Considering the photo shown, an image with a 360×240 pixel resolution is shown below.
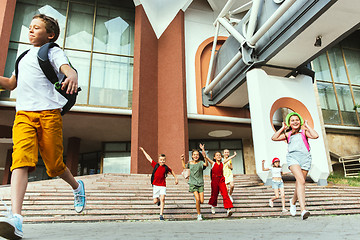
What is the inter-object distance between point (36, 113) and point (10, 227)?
0.98 metres

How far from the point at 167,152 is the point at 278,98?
567 cm

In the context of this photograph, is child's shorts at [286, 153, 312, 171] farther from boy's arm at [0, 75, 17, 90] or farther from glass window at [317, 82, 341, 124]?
glass window at [317, 82, 341, 124]

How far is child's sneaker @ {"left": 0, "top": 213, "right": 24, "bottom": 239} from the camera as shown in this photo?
1.89 m

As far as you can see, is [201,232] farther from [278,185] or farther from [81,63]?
[81,63]

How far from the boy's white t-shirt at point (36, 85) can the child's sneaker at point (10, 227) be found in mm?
957

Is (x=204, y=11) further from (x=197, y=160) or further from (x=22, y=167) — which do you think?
(x=22, y=167)

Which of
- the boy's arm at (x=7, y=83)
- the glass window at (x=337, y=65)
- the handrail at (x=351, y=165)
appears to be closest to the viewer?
the boy's arm at (x=7, y=83)

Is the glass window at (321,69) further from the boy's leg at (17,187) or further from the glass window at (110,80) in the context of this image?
the boy's leg at (17,187)

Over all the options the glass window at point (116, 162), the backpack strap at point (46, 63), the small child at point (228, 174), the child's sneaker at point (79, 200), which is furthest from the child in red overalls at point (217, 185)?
the glass window at point (116, 162)

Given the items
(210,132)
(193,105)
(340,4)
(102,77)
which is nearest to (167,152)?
(193,105)

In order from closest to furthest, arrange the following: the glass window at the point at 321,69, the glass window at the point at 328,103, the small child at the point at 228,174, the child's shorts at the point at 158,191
A: the child's shorts at the point at 158,191, the small child at the point at 228,174, the glass window at the point at 328,103, the glass window at the point at 321,69

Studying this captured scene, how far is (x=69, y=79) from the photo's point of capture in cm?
219

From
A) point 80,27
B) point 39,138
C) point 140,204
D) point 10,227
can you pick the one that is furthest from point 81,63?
point 10,227

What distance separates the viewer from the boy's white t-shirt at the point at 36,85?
2406mm
